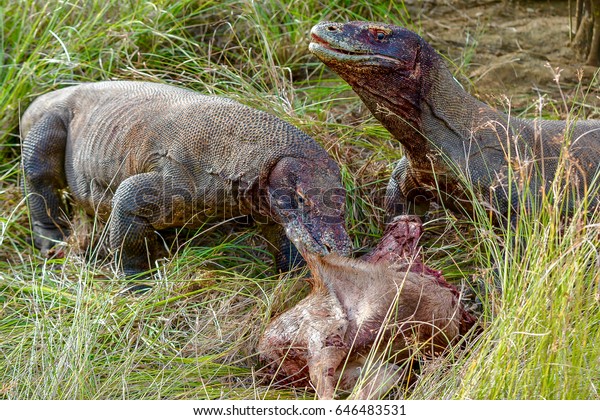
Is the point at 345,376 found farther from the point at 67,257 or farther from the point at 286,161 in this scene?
the point at 67,257

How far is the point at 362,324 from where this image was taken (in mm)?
3809

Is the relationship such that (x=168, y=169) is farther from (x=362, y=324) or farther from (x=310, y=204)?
(x=362, y=324)

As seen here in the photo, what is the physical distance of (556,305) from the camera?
3.28 meters

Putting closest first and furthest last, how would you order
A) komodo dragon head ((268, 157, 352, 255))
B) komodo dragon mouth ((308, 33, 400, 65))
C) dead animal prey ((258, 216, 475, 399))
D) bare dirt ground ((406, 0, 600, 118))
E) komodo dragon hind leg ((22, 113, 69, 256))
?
dead animal prey ((258, 216, 475, 399)) → komodo dragon head ((268, 157, 352, 255)) → komodo dragon mouth ((308, 33, 400, 65)) → komodo dragon hind leg ((22, 113, 69, 256)) → bare dirt ground ((406, 0, 600, 118))

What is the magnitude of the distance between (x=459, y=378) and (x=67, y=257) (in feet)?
7.73

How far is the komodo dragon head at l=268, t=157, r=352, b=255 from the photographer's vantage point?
4359mm

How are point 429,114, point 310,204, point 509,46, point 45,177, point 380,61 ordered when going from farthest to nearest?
1. point 509,46
2. point 45,177
3. point 429,114
4. point 380,61
5. point 310,204

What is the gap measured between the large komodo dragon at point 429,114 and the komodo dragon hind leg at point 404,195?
0.12 meters

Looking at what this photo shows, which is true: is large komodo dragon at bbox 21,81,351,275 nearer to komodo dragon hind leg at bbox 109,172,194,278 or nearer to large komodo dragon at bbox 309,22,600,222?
komodo dragon hind leg at bbox 109,172,194,278

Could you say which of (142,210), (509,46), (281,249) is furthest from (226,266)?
(509,46)

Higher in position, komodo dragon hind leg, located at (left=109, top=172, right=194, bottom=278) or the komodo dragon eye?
the komodo dragon eye

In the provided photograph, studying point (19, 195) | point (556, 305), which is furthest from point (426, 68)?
point (19, 195)

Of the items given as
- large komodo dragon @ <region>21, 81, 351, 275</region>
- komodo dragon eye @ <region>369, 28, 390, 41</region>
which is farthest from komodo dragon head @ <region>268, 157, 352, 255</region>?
komodo dragon eye @ <region>369, 28, 390, 41</region>

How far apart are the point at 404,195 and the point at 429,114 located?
54cm
